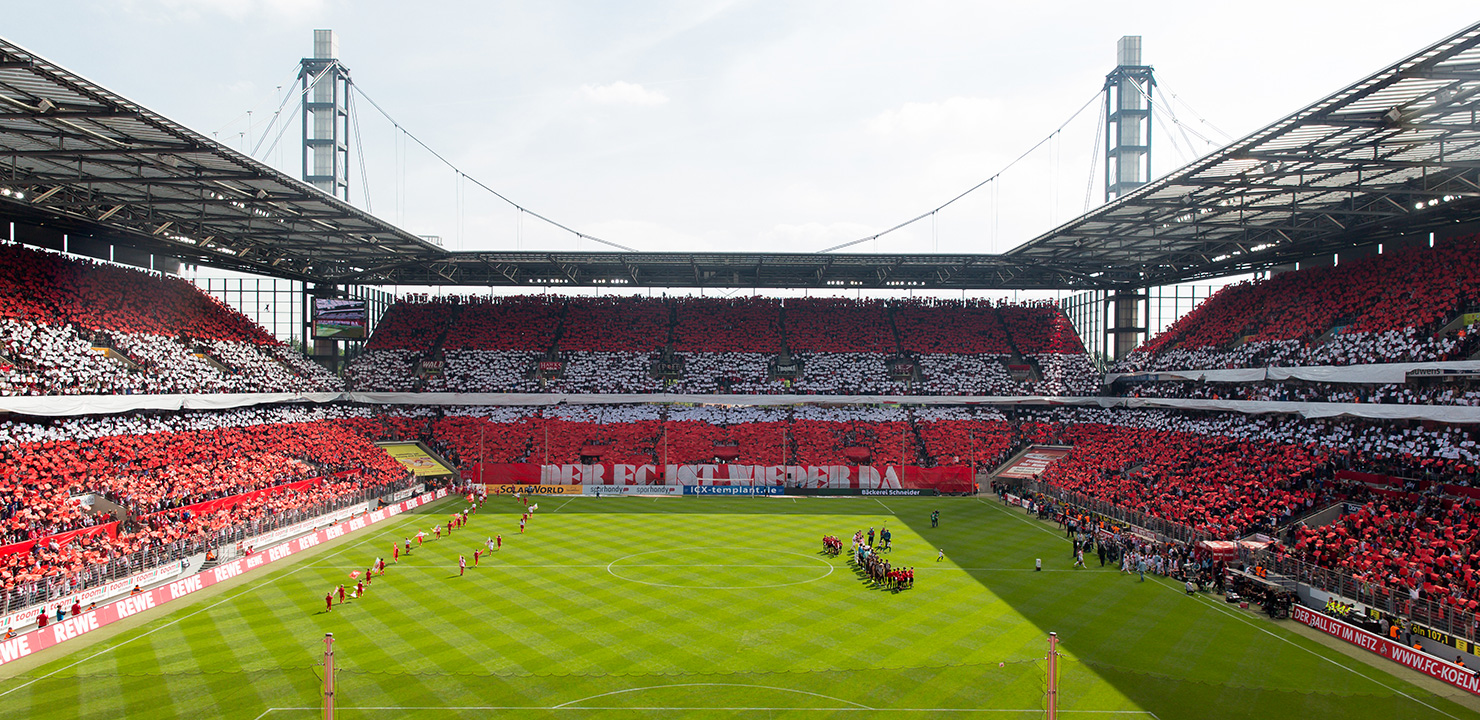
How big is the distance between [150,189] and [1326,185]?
62.4 meters

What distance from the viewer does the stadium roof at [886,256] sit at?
2931 cm

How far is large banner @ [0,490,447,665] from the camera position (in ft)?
77.4

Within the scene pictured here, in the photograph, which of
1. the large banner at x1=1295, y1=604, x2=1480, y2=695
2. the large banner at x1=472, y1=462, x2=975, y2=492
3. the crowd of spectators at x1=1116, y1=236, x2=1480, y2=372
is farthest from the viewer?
the large banner at x1=472, y1=462, x2=975, y2=492

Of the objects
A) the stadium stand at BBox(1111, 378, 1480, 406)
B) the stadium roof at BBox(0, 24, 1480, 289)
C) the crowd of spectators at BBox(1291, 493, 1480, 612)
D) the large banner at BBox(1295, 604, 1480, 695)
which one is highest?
the stadium roof at BBox(0, 24, 1480, 289)

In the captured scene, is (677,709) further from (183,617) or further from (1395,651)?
(1395,651)

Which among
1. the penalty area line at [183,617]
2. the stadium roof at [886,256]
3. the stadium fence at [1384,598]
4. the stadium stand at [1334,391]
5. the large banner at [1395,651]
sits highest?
the stadium roof at [886,256]

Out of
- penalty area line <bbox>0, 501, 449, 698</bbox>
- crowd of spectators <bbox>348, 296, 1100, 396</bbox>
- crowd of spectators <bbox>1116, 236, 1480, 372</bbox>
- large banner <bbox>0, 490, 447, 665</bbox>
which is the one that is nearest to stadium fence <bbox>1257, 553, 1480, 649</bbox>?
crowd of spectators <bbox>1116, 236, 1480, 372</bbox>

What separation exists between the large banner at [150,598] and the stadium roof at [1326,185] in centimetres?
4513

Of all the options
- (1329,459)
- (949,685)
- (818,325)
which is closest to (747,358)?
(818,325)

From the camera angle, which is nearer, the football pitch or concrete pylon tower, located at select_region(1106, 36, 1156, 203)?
the football pitch

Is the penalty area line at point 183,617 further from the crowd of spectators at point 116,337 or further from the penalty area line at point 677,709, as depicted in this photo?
the crowd of spectators at point 116,337

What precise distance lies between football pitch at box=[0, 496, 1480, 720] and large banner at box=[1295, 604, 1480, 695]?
1085mm

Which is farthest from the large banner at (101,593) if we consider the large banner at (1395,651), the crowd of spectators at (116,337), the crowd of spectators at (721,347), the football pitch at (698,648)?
the large banner at (1395,651)

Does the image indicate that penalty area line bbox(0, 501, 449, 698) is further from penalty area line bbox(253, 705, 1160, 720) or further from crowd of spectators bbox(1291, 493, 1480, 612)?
crowd of spectators bbox(1291, 493, 1480, 612)
